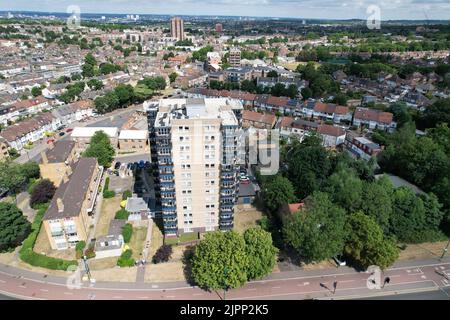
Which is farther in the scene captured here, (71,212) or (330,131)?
(330,131)

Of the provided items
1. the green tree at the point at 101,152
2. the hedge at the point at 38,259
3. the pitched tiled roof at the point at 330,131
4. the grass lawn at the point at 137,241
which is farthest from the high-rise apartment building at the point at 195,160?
the pitched tiled roof at the point at 330,131

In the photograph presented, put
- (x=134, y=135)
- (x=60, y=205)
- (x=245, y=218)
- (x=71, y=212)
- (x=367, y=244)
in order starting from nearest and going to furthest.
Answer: (x=367, y=244)
(x=60, y=205)
(x=71, y=212)
(x=245, y=218)
(x=134, y=135)

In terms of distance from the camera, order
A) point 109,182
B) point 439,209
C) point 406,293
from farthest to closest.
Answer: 1. point 109,182
2. point 439,209
3. point 406,293

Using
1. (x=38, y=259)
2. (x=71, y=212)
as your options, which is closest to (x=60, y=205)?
(x=71, y=212)

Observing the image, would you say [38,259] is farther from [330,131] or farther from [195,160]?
[330,131]

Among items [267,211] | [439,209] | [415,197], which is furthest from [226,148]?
[439,209]

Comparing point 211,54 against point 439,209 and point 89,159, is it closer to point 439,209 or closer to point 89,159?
point 89,159
